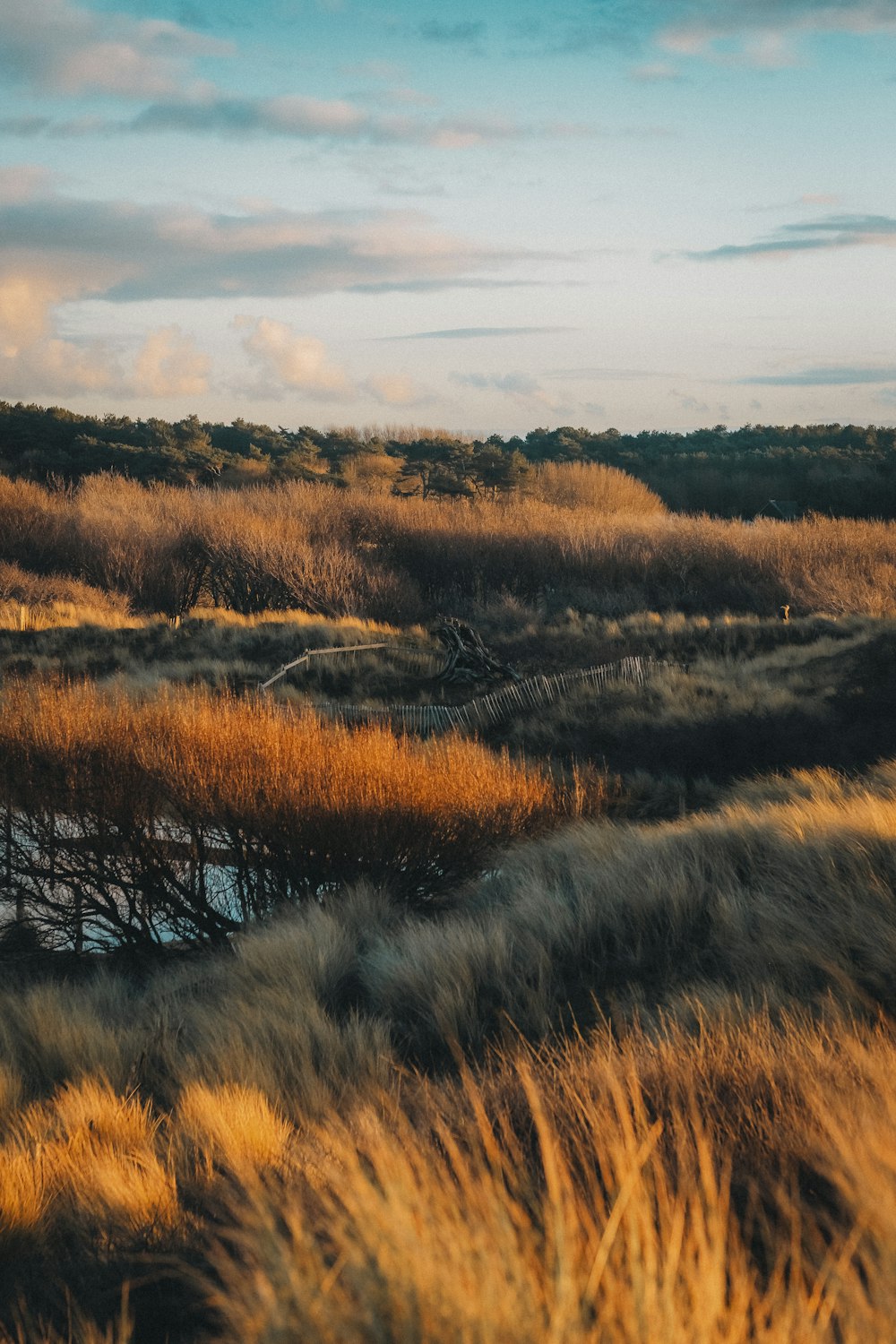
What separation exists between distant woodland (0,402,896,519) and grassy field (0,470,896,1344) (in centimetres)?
3547

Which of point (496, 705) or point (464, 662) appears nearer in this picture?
point (496, 705)

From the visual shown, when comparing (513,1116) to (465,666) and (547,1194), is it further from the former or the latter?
(465,666)

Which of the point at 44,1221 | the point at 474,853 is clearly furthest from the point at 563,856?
the point at 44,1221

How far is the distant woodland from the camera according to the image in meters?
52.5

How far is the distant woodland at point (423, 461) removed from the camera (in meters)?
52.5

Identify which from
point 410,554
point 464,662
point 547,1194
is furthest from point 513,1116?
point 410,554

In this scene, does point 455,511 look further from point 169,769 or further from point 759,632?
point 169,769

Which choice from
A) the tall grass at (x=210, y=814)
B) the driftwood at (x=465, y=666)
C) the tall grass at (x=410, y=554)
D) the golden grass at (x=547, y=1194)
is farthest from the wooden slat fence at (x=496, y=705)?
the tall grass at (x=410, y=554)

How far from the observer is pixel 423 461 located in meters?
59.3

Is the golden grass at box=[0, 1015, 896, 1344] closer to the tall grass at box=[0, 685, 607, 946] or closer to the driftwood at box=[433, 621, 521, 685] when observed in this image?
the tall grass at box=[0, 685, 607, 946]

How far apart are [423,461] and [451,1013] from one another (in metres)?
56.2

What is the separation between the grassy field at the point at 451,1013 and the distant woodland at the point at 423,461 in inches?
1397

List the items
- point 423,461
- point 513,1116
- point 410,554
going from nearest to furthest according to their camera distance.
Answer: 1. point 513,1116
2. point 410,554
3. point 423,461

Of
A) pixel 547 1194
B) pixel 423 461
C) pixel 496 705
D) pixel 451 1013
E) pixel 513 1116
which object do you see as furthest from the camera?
pixel 423 461
